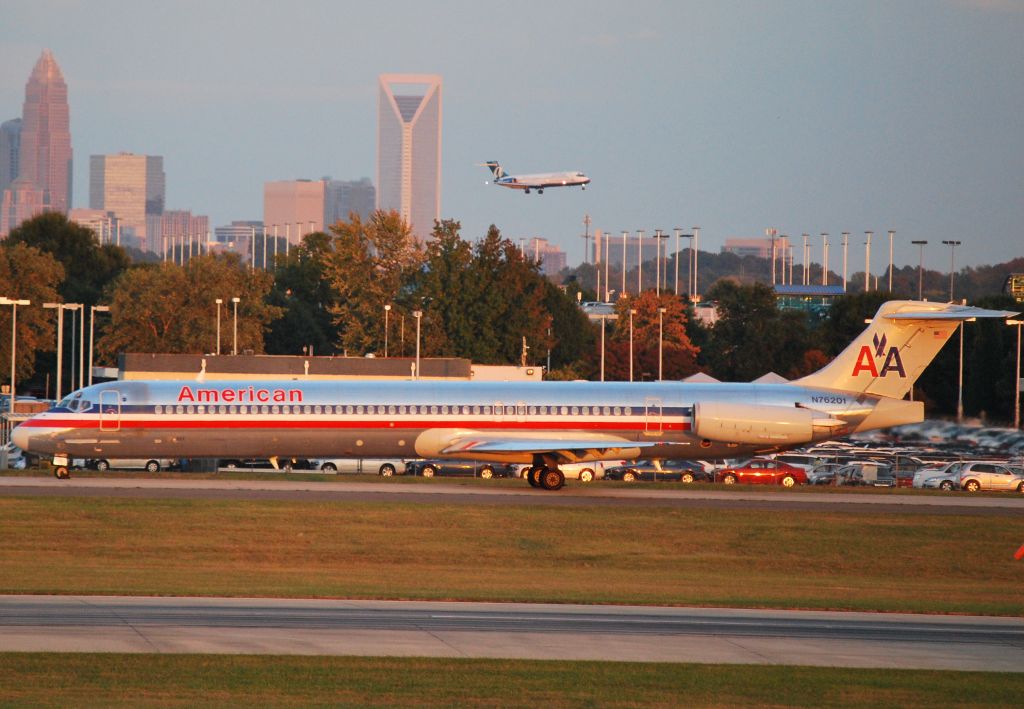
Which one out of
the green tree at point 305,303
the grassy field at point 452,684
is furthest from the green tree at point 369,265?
the grassy field at point 452,684

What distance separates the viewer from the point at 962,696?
17.5 meters

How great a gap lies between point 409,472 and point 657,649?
36543 millimetres

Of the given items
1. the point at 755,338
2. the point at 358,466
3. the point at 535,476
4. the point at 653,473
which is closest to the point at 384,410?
the point at 535,476

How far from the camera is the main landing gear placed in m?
Result: 43.8

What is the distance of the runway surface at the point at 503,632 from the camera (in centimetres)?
1919

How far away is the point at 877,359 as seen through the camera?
45000 mm

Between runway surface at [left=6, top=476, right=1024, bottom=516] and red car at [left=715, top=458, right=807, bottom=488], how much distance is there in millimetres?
8602

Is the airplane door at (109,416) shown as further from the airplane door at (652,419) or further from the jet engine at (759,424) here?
the jet engine at (759,424)

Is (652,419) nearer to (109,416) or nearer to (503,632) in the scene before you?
(109,416)

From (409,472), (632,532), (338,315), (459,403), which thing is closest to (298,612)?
(632,532)

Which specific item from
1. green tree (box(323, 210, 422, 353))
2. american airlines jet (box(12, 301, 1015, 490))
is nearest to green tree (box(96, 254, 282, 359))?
green tree (box(323, 210, 422, 353))

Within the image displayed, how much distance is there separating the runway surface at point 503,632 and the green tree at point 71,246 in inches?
4226

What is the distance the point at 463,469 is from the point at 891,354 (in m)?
17.5

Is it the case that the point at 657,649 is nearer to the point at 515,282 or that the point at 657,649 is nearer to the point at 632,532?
the point at 632,532
